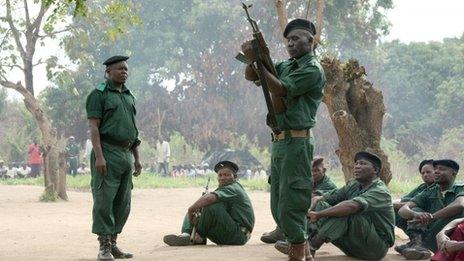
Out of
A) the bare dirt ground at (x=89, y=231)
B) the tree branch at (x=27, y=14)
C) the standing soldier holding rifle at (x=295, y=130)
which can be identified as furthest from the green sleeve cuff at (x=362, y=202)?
the tree branch at (x=27, y=14)

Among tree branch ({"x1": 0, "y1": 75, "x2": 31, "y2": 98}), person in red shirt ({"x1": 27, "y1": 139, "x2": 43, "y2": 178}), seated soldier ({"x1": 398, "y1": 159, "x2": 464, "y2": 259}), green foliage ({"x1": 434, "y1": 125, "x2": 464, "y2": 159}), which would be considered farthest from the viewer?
green foliage ({"x1": 434, "y1": 125, "x2": 464, "y2": 159})

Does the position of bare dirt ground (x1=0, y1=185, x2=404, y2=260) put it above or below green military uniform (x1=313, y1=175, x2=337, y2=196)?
below

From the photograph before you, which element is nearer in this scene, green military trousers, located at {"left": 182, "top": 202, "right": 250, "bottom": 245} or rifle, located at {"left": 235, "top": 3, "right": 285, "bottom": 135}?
rifle, located at {"left": 235, "top": 3, "right": 285, "bottom": 135}

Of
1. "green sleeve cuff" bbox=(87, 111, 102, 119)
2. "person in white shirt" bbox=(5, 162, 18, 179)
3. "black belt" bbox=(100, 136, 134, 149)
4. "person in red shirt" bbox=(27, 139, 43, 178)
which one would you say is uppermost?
"person in red shirt" bbox=(27, 139, 43, 178)

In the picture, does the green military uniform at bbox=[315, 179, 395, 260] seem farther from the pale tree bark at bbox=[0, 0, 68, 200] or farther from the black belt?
the pale tree bark at bbox=[0, 0, 68, 200]

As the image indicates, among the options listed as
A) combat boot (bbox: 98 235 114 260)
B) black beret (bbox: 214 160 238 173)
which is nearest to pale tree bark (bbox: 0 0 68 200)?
black beret (bbox: 214 160 238 173)

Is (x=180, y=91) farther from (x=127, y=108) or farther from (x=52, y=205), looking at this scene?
(x=127, y=108)

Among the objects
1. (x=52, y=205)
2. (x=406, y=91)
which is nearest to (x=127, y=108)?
(x=52, y=205)

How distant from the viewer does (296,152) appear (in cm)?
676

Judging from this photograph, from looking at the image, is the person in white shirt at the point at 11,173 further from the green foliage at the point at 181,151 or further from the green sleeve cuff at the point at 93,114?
the green sleeve cuff at the point at 93,114

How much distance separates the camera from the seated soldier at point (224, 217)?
9.45m

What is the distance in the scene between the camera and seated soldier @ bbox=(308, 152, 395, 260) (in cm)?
775

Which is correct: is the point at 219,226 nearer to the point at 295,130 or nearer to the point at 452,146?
the point at 295,130

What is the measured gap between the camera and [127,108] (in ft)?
27.7
